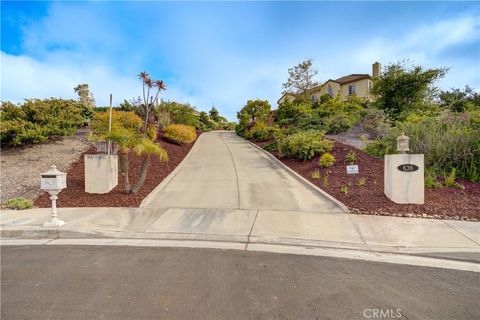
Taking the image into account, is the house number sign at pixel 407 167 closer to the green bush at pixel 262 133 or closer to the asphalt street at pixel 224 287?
the asphalt street at pixel 224 287

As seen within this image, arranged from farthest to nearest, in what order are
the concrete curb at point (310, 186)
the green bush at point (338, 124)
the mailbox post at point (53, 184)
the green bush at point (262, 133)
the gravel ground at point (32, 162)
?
A: the green bush at point (262, 133) → the green bush at point (338, 124) → the gravel ground at point (32, 162) → the concrete curb at point (310, 186) → the mailbox post at point (53, 184)

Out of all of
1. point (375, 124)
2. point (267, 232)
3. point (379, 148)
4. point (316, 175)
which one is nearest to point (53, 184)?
point (267, 232)

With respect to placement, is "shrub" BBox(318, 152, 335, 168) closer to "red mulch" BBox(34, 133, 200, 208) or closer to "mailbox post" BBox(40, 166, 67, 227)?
"red mulch" BBox(34, 133, 200, 208)

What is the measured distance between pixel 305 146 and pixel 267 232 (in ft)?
23.3

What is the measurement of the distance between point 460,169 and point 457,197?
1.76 metres

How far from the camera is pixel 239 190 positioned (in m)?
8.32

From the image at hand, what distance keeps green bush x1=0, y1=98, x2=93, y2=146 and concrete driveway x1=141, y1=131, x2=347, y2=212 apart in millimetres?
5839

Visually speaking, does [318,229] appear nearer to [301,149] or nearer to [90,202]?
[90,202]

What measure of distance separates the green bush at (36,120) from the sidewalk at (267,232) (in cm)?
635

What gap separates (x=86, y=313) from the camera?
2.84 metres

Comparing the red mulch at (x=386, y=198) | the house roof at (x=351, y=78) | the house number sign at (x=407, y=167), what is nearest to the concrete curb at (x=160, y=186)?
the red mulch at (x=386, y=198)

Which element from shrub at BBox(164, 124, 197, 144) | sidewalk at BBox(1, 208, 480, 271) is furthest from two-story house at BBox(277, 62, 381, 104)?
sidewalk at BBox(1, 208, 480, 271)

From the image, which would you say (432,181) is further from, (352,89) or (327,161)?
(352,89)

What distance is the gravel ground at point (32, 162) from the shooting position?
8.23 m
